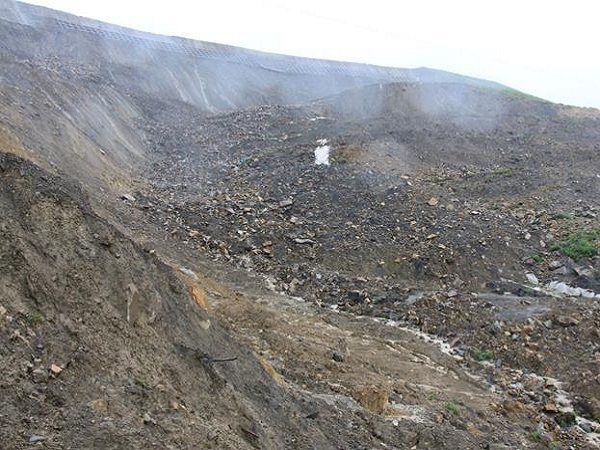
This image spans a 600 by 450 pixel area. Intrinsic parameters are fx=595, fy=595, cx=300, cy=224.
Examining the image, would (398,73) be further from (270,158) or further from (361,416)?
(361,416)

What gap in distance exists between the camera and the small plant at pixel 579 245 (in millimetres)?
13641

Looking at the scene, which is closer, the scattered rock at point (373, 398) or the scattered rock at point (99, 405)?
the scattered rock at point (99, 405)

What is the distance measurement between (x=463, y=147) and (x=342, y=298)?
12.7 m

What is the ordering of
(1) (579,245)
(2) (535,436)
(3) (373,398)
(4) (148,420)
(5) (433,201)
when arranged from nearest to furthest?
(4) (148,420), (3) (373,398), (2) (535,436), (1) (579,245), (5) (433,201)

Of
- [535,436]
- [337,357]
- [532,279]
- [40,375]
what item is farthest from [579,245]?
[40,375]

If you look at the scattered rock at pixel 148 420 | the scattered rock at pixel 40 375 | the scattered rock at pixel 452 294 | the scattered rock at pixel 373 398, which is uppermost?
the scattered rock at pixel 40 375

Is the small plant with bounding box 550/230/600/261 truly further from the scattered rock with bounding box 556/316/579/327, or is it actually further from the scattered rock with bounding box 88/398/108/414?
the scattered rock with bounding box 88/398/108/414

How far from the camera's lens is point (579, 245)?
45.6ft

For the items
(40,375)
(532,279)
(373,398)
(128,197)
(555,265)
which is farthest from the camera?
(128,197)

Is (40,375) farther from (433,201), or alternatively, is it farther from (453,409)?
(433,201)

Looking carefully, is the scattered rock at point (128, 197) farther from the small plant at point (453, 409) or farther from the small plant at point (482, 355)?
the small plant at point (453, 409)

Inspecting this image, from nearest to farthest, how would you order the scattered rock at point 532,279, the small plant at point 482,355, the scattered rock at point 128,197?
the small plant at point 482,355, the scattered rock at point 532,279, the scattered rock at point 128,197

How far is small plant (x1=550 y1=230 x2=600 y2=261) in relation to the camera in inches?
537

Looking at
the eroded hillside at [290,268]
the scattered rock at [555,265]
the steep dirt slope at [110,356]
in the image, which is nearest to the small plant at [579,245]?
the eroded hillside at [290,268]
